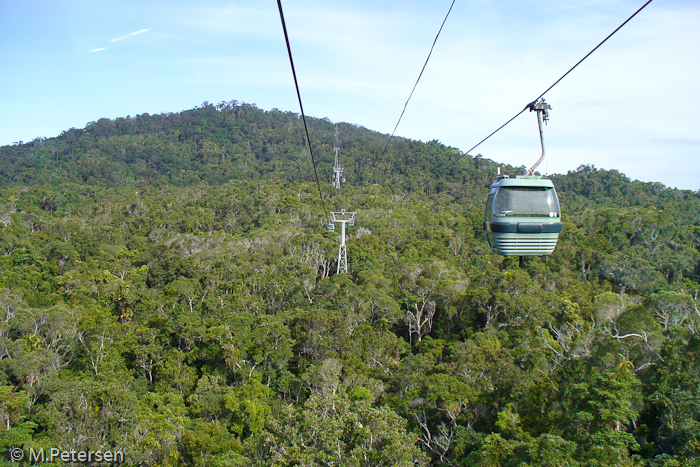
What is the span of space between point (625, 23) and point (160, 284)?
27993 mm

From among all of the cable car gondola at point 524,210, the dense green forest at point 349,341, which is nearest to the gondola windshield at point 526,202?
the cable car gondola at point 524,210

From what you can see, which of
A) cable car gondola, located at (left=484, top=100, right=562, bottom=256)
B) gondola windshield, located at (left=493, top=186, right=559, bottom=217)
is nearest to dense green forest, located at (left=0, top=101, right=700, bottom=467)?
cable car gondola, located at (left=484, top=100, right=562, bottom=256)

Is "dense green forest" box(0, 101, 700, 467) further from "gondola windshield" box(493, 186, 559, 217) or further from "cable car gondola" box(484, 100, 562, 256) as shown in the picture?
"gondola windshield" box(493, 186, 559, 217)

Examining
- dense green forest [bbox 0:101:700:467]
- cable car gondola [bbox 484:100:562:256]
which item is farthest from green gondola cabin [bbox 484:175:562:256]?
dense green forest [bbox 0:101:700:467]

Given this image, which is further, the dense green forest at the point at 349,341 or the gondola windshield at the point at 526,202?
the dense green forest at the point at 349,341

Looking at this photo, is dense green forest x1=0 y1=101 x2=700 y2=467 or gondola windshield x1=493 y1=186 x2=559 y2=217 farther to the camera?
dense green forest x1=0 y1=101 x2=700 y2=467

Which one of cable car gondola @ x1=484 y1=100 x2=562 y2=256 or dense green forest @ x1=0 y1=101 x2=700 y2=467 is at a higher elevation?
cable car gondola @ x1=484 y1=100 x2=562 y2=256

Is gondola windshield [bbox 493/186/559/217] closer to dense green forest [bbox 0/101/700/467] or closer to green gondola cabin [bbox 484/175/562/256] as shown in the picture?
green gondola cabin [bbox 484/175/562/256]

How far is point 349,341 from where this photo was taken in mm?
18156

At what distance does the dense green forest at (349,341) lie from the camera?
1172cm

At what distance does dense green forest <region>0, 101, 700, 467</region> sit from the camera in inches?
461

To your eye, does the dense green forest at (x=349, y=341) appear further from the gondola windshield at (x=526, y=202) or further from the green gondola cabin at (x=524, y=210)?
the gondola windshield at (x=526, y=202)

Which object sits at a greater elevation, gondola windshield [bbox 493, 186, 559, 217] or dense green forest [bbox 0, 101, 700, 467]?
gondola windshield [bbox 493, 186, 559, 217]

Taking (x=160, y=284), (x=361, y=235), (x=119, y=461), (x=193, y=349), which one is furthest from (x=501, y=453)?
(x=361, y=235)
